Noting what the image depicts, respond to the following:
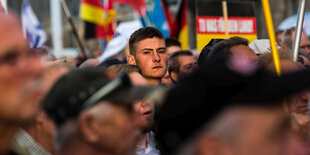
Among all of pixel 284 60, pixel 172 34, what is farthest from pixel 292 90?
pixel 172 34

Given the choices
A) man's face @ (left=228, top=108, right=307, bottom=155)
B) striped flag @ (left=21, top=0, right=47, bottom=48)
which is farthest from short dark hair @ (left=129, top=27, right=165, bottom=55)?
striped flag @ (left=21, top=0, right=47, bottom=48)

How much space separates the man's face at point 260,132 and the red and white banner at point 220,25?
4.05 m

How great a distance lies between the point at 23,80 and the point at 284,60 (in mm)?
1991

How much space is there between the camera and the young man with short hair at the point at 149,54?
14.9 ft

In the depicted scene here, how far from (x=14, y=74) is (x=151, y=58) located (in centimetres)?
296

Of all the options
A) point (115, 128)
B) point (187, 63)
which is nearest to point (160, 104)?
point (115, 128)

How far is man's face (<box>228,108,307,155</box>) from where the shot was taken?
1634 millimetres

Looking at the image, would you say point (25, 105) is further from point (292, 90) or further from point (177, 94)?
point (292, 90)

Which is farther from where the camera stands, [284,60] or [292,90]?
[284,60]

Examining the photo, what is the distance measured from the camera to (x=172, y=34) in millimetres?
7688

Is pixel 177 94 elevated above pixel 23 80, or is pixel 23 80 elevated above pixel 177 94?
pixel 23 80

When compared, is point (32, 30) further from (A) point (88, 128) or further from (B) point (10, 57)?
(B) point (10, 57)

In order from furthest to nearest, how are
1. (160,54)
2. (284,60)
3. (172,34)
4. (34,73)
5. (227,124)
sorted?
1. (172,34)
2. (160,54)
3. (284,60)
4. (34,73)
5. (227,124)

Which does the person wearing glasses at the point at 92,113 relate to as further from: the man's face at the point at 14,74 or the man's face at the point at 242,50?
the man's face at the point at 242,50
